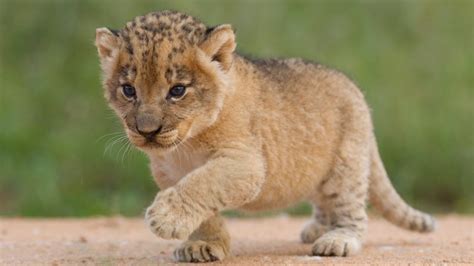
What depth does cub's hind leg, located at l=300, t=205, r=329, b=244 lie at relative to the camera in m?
7.74

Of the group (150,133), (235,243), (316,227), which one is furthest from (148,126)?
(316,227)

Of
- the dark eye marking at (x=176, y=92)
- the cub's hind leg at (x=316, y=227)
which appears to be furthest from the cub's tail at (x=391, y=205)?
the dark eye marking at (x=176, y=92)

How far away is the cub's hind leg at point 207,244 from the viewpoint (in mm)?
6438

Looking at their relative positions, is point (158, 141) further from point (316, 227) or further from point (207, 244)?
point (316, 227)

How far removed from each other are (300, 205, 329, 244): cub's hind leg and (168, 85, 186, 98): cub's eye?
2178 mm

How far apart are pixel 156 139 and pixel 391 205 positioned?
270 cm

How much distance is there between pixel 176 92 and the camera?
5.99m

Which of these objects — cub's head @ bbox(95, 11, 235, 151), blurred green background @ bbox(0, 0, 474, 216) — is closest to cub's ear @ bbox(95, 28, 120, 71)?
cub's head @ bbox(95, 11, 235, 151)

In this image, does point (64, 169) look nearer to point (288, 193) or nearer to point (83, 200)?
point (83, 200)

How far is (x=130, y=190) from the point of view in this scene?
1173cm

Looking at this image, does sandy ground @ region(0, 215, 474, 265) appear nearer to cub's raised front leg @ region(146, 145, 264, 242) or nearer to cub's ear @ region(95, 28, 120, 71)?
cub's raised front leg @ region(146, 145, 264, 242)

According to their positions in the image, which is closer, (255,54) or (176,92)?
(176,92)

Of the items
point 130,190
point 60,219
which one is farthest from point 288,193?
point 130,190

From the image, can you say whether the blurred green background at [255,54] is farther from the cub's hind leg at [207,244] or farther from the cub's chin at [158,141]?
the cub's chin at [158,141]
